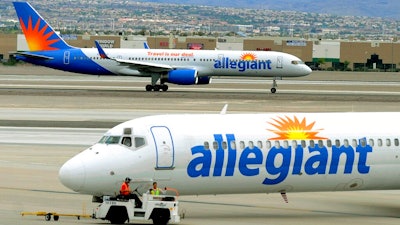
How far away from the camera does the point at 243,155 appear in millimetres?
29531

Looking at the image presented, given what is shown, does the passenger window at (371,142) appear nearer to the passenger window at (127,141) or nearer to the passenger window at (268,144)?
the passenger window at (268,144)

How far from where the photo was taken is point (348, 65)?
16950 centimetres

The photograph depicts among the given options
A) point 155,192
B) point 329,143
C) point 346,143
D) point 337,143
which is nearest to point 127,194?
point 155,192

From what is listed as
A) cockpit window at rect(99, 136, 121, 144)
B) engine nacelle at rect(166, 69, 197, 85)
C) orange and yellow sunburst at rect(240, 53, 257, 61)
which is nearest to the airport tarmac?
engine nacelle at rect(166, 69, 197, 85)

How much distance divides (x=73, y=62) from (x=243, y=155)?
62373mm

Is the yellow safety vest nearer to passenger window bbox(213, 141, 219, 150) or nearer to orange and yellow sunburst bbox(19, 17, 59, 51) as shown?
passenger window bbox(213, 141, 219, 150)

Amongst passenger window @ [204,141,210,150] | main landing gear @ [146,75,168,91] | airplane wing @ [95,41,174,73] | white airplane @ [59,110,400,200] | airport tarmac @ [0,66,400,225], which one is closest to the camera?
white airplane @ [59,110,400,200]

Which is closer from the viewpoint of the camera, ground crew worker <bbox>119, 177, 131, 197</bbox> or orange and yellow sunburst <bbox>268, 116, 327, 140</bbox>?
ground crew worker <bbox>119, 177, 131, 197</bbox>

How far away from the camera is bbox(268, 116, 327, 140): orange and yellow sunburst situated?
98.7 feet

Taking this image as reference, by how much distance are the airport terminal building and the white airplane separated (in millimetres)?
133132

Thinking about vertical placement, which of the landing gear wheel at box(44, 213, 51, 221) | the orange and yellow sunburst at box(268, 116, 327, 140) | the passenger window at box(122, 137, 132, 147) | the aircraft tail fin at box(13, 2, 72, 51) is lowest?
the landing gear wheel at box(44, 213, 51, 221)

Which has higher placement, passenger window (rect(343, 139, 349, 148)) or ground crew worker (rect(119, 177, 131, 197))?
passenger window (rect(343, 139, 349, 148))

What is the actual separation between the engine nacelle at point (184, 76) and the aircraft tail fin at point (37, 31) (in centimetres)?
1024

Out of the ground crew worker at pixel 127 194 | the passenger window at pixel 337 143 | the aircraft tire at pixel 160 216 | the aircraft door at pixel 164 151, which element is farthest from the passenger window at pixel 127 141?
the passenger window at pixel 337 143
